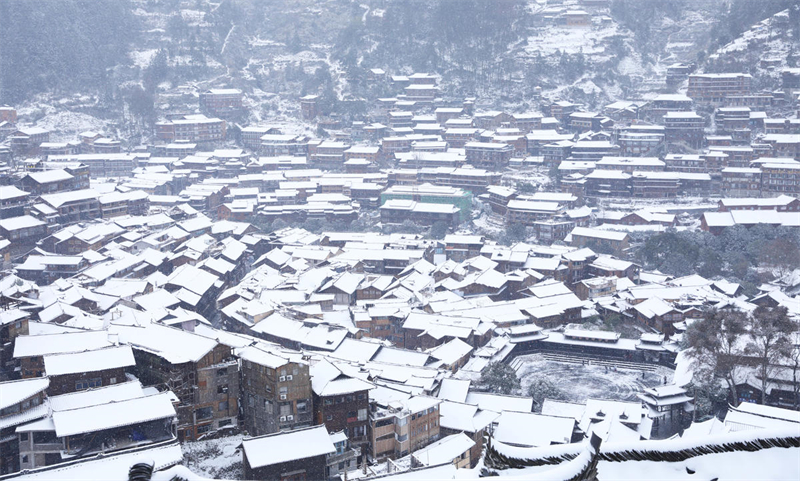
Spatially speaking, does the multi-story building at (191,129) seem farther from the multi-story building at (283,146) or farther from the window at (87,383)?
the window at (87,383)

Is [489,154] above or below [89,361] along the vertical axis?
above

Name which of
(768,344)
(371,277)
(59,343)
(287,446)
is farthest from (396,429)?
(371,277)

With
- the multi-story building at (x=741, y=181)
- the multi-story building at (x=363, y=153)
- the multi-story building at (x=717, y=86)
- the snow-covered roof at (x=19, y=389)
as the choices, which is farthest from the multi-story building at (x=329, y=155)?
the snow-covered roof at (x=19, y=389)

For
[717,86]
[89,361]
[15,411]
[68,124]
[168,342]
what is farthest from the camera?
[68,124]

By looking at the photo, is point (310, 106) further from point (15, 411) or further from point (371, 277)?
point (15, 411)

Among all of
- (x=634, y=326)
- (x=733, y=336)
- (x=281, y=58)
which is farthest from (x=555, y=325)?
(x=281, y=58)

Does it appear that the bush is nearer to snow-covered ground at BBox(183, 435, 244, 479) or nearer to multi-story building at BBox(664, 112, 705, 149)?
snow-covered ground at BBox(183, 435, 244, 479)

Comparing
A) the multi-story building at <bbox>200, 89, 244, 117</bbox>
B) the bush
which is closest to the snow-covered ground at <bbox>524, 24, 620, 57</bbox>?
the multi-story building at <bbox>200, 89, 244, 117</bbox>
